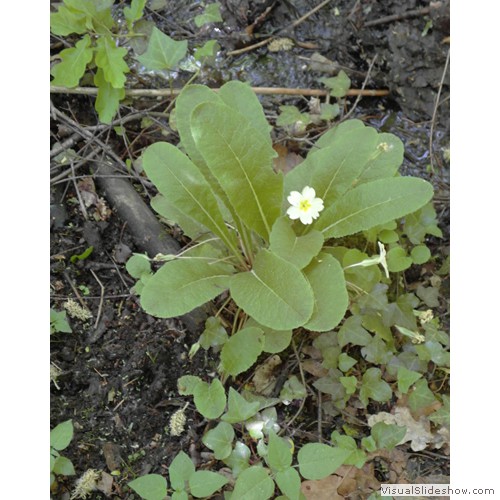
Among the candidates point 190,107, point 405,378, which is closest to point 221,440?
point 405,378

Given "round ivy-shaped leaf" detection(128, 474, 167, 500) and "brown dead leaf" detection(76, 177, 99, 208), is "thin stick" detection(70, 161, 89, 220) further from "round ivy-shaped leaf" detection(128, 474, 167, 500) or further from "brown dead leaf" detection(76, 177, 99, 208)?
"round ivy-shaped leaf" detection(128, 474, 167, 500)

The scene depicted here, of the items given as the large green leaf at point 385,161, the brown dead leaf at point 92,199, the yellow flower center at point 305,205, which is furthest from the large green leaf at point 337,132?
the brown dead leaf at point 92,199

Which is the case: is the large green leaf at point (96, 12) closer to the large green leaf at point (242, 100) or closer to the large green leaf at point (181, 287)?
the large green leaf at point (242, 100)

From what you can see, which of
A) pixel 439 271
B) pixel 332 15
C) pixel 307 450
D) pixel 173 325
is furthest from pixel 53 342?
pixel 332 15

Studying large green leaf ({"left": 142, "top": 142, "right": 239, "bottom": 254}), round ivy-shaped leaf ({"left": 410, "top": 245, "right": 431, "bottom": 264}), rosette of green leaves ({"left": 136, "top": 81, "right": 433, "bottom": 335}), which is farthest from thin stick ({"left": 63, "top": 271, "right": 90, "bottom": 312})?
round ivy-shaped leaf ({"left": 410, "top": 245, "right": 431, "bottom": 264})

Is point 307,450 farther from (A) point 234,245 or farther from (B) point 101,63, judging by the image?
(B) point 101,63

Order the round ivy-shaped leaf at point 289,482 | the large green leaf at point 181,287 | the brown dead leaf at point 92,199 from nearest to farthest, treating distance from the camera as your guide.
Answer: the round ivy-shaped leaf at point 289,482, the large green leaf at point 181,287, the brown dead leaf at point 92,199
